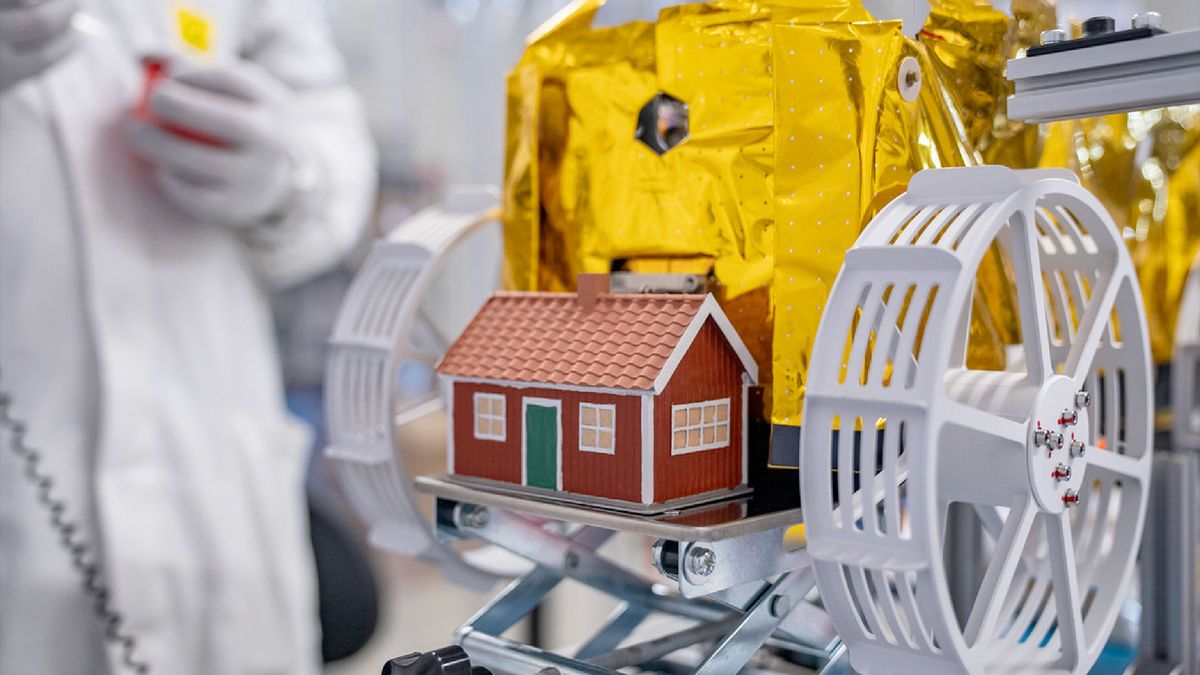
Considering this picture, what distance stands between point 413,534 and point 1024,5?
59 centimetres

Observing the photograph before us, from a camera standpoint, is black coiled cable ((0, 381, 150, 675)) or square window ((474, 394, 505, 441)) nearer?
square window ((474, 394, 505, 441))

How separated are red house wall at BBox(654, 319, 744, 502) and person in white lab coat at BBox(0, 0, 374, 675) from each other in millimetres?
520

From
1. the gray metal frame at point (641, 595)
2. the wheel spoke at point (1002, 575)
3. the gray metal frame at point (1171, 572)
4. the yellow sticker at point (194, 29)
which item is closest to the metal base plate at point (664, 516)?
the gray metal frame at point (641, 595)

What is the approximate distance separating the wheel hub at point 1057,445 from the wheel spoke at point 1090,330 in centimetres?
2

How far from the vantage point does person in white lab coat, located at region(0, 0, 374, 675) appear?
904 millimetres

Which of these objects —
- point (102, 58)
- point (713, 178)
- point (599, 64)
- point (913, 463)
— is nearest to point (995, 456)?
point (913, 463)

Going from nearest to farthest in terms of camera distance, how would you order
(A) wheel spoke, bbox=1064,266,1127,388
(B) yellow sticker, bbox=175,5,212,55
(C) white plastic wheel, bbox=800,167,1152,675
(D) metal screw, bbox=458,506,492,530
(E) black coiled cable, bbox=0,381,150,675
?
(C) white plastic wheel, bbox=800,167,1152,675
(A) wheel spoke, bbox=1064,266,1127,388
(D) metal screw, bbox=458,506,492,530
(E) black coiled cable, bbox=0,381,150,675
(B) yellow sticker, bbox=175,5,212,55

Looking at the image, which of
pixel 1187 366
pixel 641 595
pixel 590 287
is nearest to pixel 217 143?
pixel 590 287

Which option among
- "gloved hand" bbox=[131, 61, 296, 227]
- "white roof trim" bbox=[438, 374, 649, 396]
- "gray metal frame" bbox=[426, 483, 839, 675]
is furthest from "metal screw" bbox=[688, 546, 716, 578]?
"gloved hand" bbox=[131, 61, 296, 227]

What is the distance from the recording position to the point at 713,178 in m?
0.73

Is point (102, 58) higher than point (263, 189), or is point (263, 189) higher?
point (102, 58)

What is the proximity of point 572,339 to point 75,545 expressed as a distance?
0.51m

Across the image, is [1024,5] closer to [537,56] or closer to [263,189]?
[537,56]

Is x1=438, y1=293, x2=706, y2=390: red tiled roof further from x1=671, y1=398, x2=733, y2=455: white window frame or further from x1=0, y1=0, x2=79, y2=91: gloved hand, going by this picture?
x1=0, y1=0, x2=79, y2=91: gloved hand
